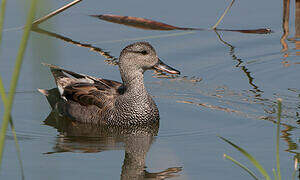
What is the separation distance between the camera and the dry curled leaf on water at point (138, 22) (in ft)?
38.4

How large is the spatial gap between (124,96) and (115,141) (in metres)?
1.08

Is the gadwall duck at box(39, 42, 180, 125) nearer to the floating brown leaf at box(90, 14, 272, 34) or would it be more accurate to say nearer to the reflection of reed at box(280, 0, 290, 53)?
the floating brown leaf at box(90, 14, 272, 34)

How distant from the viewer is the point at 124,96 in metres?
8.73

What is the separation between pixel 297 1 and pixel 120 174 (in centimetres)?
725

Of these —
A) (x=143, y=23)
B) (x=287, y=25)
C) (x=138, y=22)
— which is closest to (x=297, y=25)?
(x=287, y=25)

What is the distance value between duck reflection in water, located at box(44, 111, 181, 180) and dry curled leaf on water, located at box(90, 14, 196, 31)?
3.30m

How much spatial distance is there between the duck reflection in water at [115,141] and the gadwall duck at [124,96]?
124 mm

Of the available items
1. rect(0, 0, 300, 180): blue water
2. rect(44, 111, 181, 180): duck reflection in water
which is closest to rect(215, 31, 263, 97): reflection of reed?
rect(0, 0, 300, 180): blue water

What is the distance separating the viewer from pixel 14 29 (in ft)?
38.2

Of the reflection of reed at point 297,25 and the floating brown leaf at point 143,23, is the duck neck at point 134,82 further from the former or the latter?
the reflection of reed at point 297,25

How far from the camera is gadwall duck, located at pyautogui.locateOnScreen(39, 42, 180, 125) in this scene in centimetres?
859

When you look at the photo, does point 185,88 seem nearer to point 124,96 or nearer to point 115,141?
point 124,96

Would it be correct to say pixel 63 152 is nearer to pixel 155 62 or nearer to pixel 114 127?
pixel 114 127

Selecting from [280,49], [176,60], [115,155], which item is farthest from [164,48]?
[115,155]
